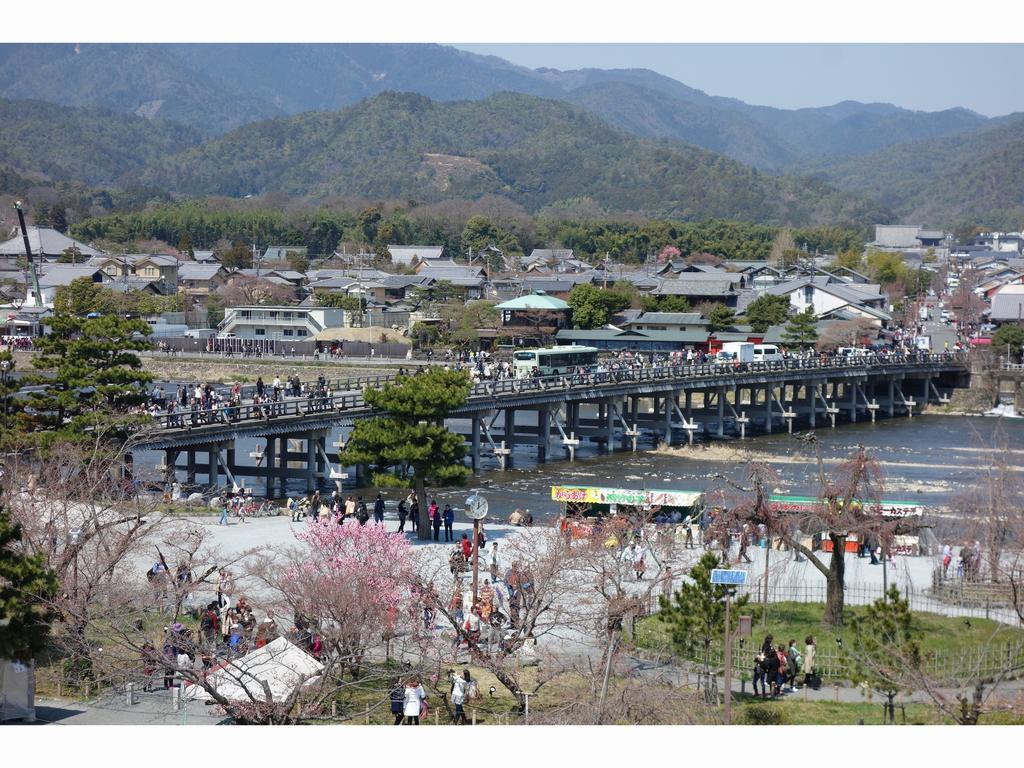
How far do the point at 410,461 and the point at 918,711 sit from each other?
1138 cm

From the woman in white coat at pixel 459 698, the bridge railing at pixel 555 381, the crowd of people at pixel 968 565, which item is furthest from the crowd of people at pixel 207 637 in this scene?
the bridge railing at pixel 555 381

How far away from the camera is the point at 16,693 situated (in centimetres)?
1314

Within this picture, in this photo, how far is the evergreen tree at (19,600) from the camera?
1247 centimetres

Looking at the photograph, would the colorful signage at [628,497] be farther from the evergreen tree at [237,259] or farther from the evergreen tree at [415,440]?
the evergreen tree at [237,259]

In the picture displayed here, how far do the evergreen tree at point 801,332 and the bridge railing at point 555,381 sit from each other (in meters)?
5.77

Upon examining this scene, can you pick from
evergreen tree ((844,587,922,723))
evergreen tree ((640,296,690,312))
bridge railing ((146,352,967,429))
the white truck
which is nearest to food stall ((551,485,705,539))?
bridge railing ((146,352,967,429))

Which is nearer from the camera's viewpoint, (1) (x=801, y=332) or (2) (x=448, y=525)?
(2) (x=448, y=525)

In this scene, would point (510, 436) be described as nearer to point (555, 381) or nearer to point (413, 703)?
point (555, 381)

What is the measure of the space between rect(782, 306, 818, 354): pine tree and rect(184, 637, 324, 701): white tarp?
46253 mm

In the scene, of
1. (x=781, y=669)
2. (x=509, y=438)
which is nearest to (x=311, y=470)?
(x=509, y=438)

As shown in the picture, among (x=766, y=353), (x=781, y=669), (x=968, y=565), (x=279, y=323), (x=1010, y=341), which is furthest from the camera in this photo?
(x=279, y=323)

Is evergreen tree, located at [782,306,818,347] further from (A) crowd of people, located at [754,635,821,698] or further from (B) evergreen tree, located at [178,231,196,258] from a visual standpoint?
(B) evergreen tree, located at [178,231,196,258]

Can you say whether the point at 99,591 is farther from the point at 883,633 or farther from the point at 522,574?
the point at 883,633

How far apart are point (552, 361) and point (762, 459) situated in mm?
9811
